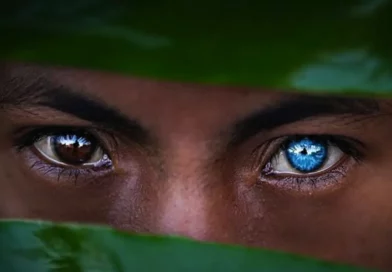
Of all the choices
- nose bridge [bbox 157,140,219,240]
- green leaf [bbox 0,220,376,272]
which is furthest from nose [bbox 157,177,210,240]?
green leaf [bbox 0,220,376,272]

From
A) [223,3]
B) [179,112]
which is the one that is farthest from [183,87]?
[223,3]

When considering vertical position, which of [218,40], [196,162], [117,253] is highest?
[196,162]

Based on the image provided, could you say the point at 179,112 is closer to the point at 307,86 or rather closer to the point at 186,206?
the point at 186,206

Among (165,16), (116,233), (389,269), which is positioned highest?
(389,269)

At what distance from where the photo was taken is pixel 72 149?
85cm

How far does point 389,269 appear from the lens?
0.83 m

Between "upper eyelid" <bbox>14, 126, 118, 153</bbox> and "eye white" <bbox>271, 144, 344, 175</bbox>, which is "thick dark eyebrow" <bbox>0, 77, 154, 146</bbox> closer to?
"upper eyelid" <bbox>14, 126, 118, 153</bbox>

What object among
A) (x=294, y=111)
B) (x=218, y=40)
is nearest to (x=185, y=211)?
(x=294, y=111)

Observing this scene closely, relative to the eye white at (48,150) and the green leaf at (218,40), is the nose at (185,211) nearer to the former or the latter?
the eye white at (48,150)

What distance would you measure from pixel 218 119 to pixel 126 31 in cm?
30

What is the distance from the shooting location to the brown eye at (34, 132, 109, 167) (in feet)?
2.70

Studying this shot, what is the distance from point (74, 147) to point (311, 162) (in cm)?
26

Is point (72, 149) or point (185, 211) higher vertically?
point (72, 149)

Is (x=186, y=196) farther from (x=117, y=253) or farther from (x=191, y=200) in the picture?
(x=117, y=253)
